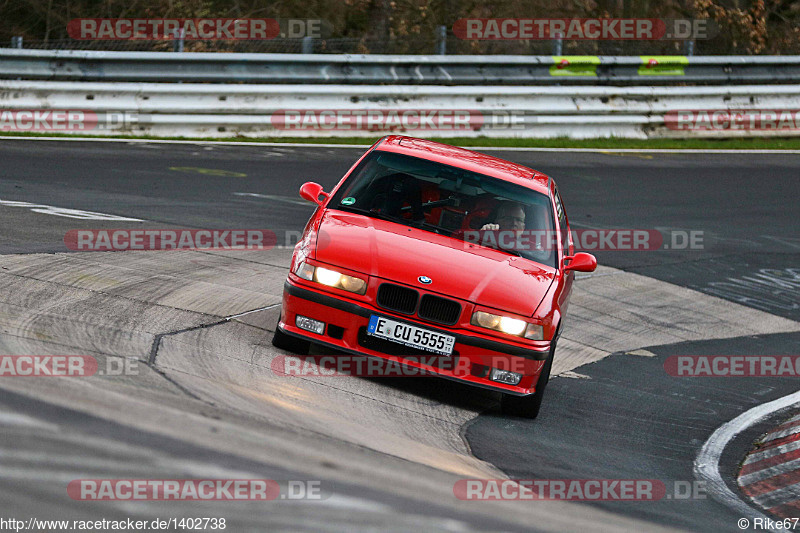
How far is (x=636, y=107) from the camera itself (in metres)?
20.2

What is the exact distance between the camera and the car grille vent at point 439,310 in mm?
6457

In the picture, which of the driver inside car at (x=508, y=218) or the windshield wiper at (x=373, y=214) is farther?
the driver inside car at (x=508, y=218)

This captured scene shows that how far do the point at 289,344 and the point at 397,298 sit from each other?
0.92m

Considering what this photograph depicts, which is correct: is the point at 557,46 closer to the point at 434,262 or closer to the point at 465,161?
the point at 465,161

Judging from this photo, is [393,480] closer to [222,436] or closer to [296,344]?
[222,436]

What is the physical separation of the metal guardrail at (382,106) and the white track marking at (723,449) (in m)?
10.7

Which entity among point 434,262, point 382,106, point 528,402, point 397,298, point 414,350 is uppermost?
point 382,106

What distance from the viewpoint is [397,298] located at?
6465 mm

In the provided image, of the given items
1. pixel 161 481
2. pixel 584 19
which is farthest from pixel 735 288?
pixel 584 19

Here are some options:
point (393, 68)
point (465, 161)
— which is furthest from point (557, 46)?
point (465, 161)

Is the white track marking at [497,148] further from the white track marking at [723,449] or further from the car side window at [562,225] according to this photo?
the white track marking at [723,449]

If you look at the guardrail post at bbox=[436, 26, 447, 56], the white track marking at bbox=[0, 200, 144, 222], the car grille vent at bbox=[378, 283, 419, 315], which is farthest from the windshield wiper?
the guardrail post at bbox=[436, 26, 447, 56]

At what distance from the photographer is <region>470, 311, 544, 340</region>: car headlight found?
6480mm

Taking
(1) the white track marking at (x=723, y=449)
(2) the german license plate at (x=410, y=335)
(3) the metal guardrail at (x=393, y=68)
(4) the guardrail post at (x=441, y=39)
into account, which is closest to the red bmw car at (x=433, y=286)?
(2) the german license plate at (x=410, y=335)
